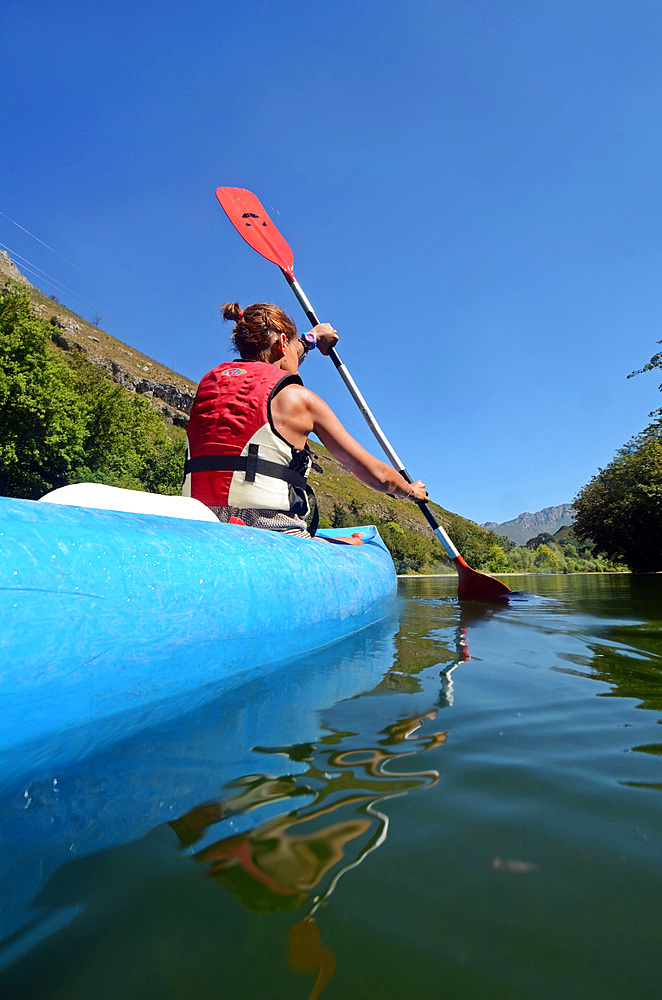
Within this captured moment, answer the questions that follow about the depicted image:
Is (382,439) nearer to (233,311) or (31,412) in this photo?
(233,311)

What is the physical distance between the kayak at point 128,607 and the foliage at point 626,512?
22949mm

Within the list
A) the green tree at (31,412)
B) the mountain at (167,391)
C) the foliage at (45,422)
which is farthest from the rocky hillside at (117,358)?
the green tree at (31,412)

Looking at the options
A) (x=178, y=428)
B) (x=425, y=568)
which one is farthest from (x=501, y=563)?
(x=178, y=428)

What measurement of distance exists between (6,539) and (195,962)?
1.08 metres

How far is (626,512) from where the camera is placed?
2472cm

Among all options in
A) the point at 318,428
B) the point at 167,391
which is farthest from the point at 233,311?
the point at 167,391

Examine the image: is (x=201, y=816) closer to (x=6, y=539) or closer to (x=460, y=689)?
(x=6, y=539)

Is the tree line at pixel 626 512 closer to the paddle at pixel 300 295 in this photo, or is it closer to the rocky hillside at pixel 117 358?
the paddle at pixel 300 295

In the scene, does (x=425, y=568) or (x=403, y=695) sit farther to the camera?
(x=425, y=568)

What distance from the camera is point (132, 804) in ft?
3.41

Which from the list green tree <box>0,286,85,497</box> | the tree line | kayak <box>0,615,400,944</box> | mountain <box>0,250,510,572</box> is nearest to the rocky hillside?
mountain <box>0,250,510,572</box>

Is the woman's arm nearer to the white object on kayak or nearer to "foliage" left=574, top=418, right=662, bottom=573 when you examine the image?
the white object on kayak

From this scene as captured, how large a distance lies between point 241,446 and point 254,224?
4866 millimetres

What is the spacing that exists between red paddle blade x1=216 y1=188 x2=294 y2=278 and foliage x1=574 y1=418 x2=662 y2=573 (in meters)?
19.6
